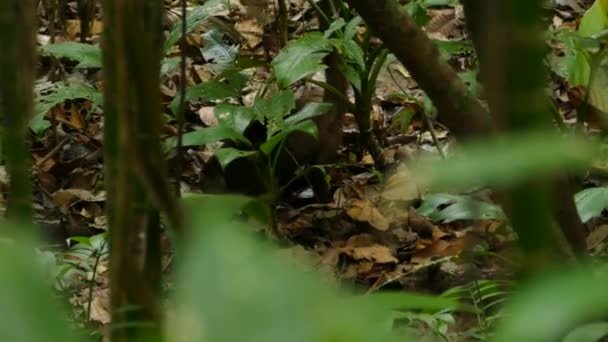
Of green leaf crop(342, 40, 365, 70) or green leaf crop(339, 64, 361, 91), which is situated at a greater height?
green leaf crop(342, 40, 365, 70)

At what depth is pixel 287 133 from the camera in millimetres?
2432

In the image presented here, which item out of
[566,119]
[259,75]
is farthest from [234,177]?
[566,119]

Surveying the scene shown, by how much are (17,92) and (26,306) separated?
33 cm

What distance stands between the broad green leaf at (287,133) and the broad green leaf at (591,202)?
0.67 meters

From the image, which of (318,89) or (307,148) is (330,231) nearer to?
(307,148)

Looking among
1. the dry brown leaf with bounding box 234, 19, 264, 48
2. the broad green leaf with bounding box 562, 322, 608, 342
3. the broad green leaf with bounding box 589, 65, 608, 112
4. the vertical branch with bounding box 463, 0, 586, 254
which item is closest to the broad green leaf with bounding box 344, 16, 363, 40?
the broad green leaf with bounding box 589, 65, 608, 112

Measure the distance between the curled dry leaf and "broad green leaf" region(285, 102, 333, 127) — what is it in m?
0.25

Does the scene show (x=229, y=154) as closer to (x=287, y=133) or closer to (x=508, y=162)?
(x=287, y=133)

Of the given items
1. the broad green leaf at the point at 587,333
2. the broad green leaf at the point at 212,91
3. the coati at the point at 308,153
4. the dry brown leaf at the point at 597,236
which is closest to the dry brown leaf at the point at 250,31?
the coati at the point at 308,153

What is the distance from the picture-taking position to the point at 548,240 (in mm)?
395

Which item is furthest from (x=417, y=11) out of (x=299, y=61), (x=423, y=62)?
(x=423, y=62)

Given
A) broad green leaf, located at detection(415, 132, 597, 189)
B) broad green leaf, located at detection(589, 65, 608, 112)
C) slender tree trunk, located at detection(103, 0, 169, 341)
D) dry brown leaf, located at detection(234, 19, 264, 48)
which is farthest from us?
dry brown leaf, located at detection(234, 19, 264, 48)

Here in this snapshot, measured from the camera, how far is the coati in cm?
271

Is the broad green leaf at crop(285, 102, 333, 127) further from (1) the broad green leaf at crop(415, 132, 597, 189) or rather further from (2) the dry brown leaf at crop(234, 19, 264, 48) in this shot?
(1) the broad green leaf at crop(415, 132, 597, 189)
